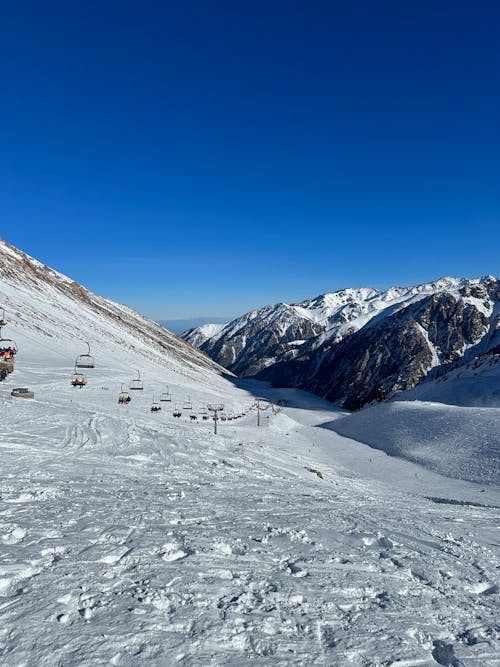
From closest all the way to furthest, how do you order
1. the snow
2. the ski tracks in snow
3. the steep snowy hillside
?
the ski tracks in snow
the snow
the steep snowy hillside

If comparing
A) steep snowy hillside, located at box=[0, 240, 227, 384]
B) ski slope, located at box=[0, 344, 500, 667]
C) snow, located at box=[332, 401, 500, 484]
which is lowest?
snow, located at box=[332, 401, 500, 484]

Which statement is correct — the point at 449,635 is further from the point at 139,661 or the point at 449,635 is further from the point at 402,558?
the point at 139,661

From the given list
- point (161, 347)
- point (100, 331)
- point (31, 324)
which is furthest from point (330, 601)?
point (161, 347)

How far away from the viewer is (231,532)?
10555 millimetres

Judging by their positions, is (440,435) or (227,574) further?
(440,435)

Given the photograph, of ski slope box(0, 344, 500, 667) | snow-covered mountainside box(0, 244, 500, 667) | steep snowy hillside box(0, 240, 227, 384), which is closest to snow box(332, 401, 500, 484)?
snow-covered mountainside box(0, 244, 500, 667)

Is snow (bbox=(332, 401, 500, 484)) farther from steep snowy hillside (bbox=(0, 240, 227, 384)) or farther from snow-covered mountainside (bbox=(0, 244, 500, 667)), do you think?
steep snowy hillside (bbox=(0, 240, 227, 384))

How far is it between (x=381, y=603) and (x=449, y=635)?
1212 millimetres

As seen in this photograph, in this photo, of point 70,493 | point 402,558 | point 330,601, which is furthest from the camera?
point 70,493

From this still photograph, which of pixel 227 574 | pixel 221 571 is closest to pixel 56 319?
pixel 221 571

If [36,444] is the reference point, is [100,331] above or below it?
above

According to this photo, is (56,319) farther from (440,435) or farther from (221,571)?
(221,571)

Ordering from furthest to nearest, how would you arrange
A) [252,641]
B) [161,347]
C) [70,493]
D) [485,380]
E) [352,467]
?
[161,347] → [485,380] → [352,467] → [70,493] → [252,641]

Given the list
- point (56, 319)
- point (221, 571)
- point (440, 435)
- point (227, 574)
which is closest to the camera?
point (227, 574)
